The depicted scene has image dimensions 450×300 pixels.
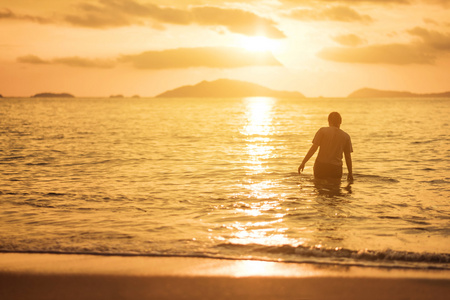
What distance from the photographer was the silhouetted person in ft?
39.0

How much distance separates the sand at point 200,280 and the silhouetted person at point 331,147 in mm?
6117

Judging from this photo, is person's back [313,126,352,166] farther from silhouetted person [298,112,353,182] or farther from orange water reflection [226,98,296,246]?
orange water reflection [226,98,296,246]

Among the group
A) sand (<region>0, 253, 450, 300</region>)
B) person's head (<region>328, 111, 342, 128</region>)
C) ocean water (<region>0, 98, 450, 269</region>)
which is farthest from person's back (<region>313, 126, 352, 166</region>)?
sand (<region>0, 253, 450, 300</region>)

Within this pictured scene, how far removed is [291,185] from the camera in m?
13.1

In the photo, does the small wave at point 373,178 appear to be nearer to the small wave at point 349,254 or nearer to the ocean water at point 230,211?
the ocean water at point 230,211

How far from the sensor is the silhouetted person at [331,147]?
39.0 ft

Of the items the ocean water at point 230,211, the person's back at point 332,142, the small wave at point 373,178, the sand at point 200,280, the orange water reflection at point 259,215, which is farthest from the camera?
the small wave at point 373,178

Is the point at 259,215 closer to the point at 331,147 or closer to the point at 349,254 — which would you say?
the point at 349,254

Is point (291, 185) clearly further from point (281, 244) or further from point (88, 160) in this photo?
point (88, 160)

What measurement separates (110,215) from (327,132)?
18.2 ft

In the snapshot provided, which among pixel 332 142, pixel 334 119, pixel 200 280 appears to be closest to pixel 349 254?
pixel 200 280

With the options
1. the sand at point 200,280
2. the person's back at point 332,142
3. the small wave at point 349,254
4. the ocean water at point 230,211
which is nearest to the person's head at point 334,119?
the person's back at point 332,142

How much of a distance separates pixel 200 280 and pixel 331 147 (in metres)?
7.22

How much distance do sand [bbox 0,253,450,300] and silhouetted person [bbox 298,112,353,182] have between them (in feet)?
20.1
